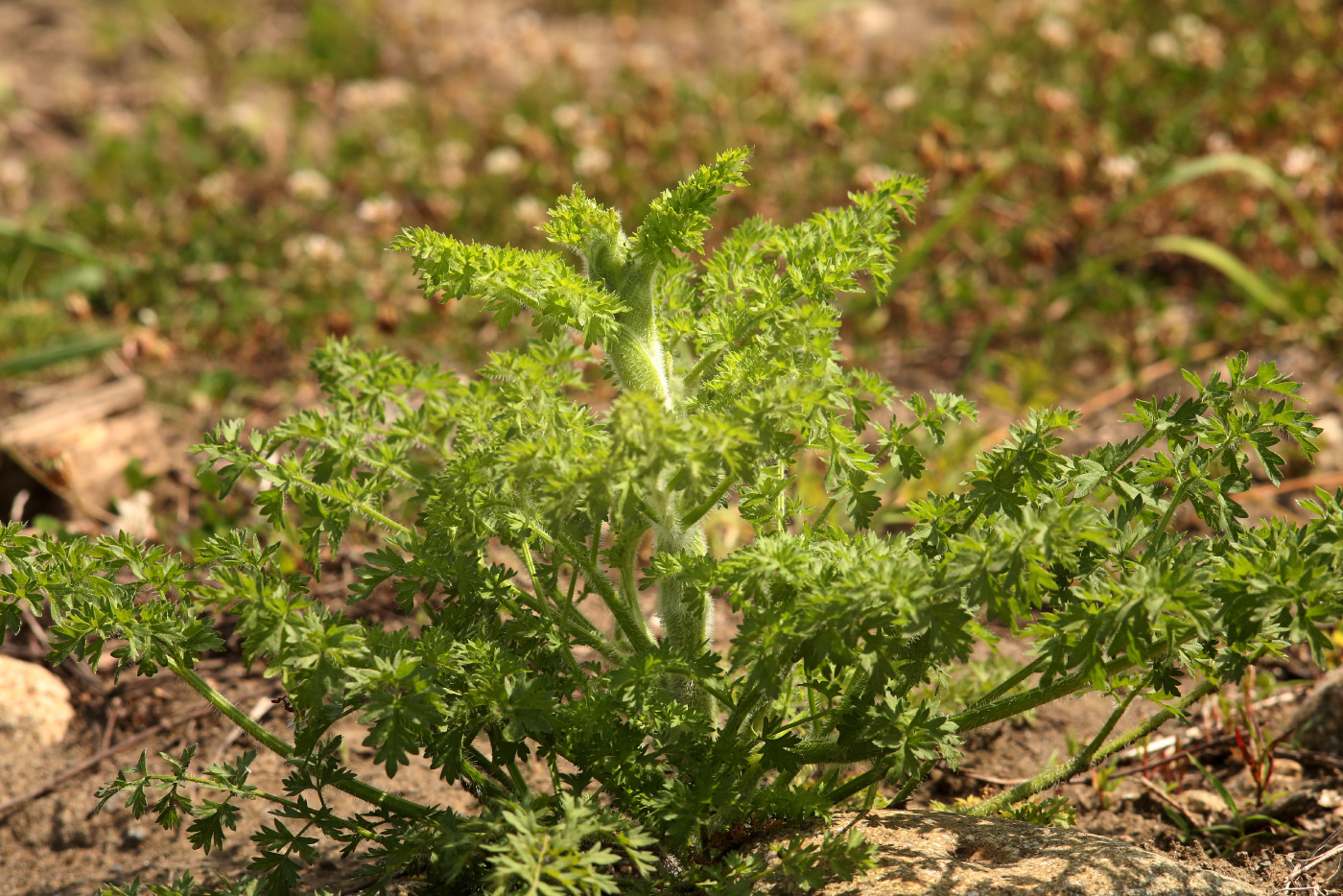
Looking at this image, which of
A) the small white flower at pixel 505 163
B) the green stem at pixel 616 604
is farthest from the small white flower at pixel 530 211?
the green stem at pixel 616 604

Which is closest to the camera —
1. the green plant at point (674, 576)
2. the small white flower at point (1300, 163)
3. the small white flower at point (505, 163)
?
the green plant at point (674, 576)

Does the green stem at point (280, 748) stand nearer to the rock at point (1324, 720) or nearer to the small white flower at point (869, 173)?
the rock at point (1324, 720)

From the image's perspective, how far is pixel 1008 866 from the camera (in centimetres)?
228

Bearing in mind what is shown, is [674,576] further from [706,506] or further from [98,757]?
[98,757]

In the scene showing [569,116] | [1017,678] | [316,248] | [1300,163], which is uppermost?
[569,116]

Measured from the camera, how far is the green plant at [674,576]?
1.92 m

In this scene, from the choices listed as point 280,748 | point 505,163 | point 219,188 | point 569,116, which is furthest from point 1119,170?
point 280,748

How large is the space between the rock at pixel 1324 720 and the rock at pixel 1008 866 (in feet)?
3.19

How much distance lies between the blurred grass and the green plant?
2426 mm

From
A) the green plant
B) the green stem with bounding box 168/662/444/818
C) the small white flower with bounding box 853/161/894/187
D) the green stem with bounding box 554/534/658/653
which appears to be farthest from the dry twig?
the small white flower with bounding box 853/161/894/187

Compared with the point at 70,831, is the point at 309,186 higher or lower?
higher

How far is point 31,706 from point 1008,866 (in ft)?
9.15

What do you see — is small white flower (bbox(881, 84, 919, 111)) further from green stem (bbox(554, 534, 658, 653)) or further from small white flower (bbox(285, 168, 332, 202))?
green stem (bbox(554, 534, 658, 653))

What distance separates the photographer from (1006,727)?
330 cm
